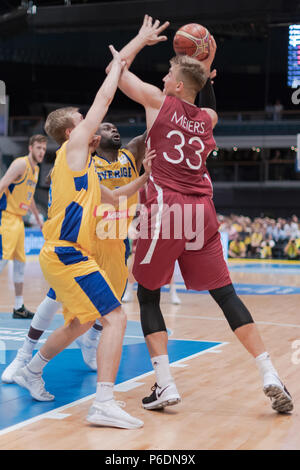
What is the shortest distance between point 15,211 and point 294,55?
9.18m

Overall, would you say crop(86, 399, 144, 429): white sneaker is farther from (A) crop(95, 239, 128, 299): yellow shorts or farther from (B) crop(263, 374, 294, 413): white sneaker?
(A) crop(95, 239, 128, 299): yellow shorts

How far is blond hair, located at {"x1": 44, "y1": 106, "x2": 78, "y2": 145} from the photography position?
3.66 m

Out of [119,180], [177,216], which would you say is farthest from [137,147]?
[177,216]

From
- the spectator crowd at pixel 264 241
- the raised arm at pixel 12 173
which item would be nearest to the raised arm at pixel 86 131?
the raised arm at pixel 12 173

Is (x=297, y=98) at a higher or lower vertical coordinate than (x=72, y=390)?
higher

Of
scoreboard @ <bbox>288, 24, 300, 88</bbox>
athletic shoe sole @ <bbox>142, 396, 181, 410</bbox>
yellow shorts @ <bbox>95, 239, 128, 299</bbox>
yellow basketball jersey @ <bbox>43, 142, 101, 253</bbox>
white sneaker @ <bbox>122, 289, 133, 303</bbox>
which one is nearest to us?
yellow basketball jersey @ <bbox>43, 142, 101, 253</bbox>

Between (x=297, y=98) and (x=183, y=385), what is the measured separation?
2169 cm

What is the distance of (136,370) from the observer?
4551mm

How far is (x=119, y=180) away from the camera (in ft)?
14.5

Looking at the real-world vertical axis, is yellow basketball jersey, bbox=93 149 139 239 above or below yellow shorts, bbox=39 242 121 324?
above

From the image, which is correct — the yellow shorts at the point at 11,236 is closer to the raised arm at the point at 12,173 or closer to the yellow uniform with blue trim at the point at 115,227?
the raised arm at the point at 12,173

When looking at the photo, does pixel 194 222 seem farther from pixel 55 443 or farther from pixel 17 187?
pixel 17 187

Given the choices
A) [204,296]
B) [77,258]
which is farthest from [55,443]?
[204,296]

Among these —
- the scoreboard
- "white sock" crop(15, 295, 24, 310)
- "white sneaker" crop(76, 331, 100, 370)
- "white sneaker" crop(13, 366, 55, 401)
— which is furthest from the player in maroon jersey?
the scoreboard
